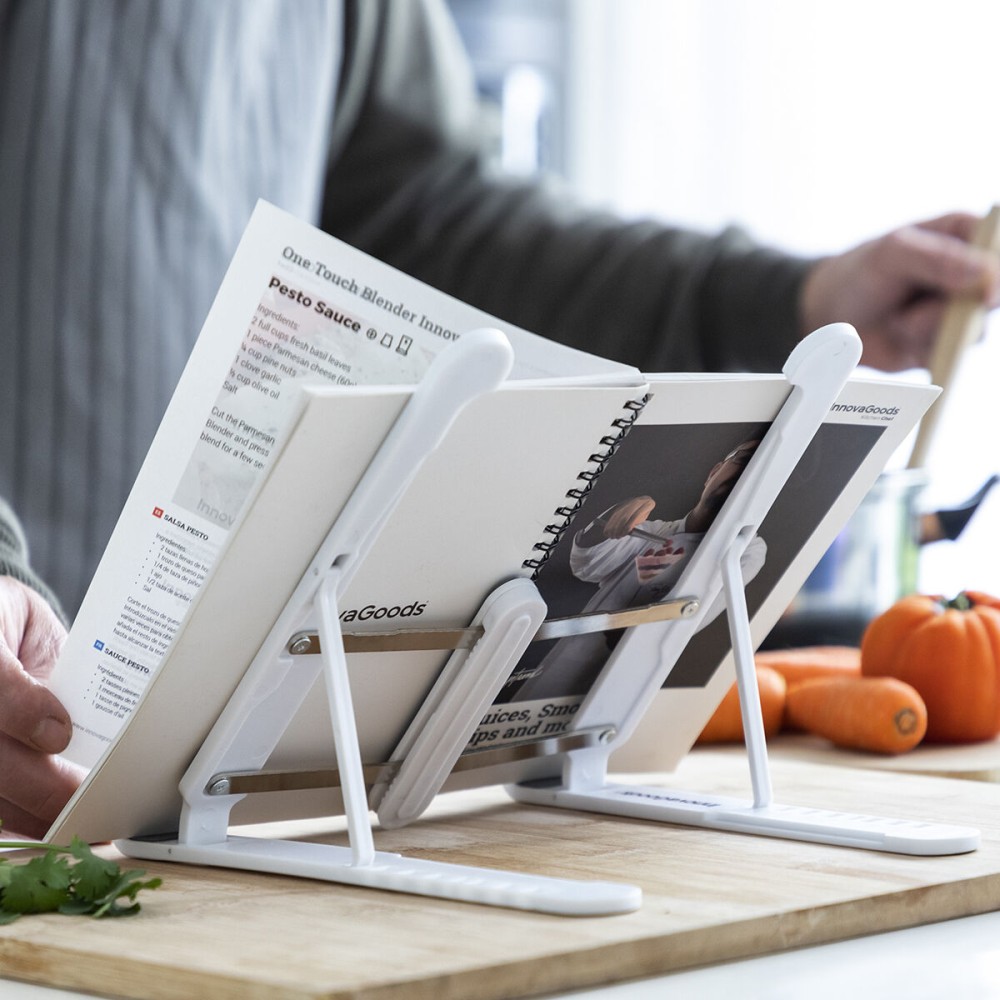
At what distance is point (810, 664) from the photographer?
140cm

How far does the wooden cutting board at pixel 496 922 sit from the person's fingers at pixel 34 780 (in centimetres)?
8

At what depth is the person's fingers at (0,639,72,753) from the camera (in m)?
0.75

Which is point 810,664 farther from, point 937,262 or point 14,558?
point 14,558

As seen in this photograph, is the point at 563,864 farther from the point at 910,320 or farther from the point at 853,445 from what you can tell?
the point at 910,320

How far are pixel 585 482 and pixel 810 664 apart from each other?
72 cm

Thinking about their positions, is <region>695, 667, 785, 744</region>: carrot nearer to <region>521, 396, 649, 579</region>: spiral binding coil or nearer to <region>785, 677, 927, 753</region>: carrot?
<region>785, 677, 927, 753</region>: carrot

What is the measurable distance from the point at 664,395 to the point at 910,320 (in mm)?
768

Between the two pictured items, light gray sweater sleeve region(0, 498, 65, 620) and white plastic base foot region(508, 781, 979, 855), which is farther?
light gray sweater sleeve region(0, 498, 65, 620)

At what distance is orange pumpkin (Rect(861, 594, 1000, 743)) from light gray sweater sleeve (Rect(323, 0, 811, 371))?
21.7 inches

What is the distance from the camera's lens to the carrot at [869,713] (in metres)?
1.21

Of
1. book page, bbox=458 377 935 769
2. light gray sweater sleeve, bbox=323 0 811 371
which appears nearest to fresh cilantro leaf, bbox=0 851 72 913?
book page, bbox=458 377 935 769

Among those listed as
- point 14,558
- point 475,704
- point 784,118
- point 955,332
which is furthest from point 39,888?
point 784,118

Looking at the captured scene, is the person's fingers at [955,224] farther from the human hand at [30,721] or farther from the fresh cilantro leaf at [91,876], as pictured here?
the fresh cilantro leaf at [91,876]

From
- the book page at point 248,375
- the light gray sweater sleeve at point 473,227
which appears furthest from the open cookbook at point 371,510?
the light gray sweater sleeve at point 473,227
